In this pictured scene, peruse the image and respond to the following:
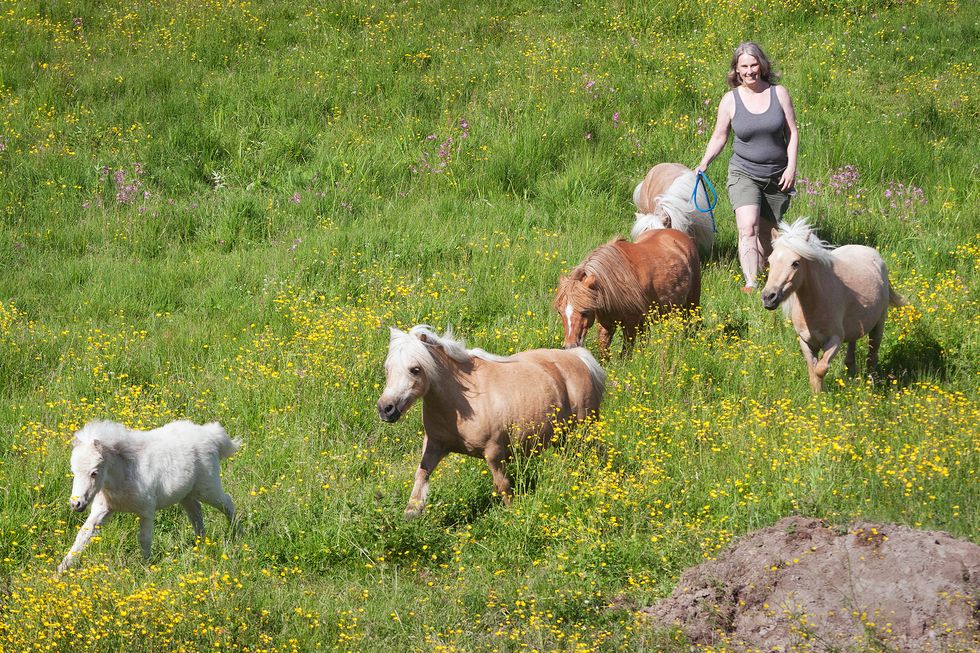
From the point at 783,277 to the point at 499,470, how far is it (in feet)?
9.55

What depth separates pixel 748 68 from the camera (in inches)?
388

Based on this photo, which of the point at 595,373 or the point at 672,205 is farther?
the point at 672,205

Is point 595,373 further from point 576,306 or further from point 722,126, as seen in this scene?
point 722,126

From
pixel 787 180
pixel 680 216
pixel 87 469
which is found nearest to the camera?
pixel 87 469

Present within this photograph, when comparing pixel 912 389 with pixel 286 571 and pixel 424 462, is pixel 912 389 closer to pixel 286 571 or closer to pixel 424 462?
pixel 424 462

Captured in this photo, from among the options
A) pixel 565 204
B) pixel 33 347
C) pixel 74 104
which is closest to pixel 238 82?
pixel 74 104

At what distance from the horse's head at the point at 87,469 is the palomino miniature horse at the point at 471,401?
5.88ft

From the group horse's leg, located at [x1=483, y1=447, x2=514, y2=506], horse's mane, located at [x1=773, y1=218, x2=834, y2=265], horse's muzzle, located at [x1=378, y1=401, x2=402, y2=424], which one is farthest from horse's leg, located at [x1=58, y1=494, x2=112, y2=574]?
horse's mane, located at [x1=773, y1=218, x2=834, y2=265]

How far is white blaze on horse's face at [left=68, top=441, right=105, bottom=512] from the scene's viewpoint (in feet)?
20.1

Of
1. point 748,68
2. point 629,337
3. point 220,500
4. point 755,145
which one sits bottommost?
point 220,500

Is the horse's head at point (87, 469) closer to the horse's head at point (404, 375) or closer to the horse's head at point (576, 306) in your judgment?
the horse's head at point (404, 375)

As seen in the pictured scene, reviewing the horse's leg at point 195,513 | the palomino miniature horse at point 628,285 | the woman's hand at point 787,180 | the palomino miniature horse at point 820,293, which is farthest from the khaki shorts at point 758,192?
the horse's leg at point 195,513

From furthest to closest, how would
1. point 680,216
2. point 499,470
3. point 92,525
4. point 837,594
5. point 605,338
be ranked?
point 680,216
point 605,338
point 499,470
point 92,525
point 837,594

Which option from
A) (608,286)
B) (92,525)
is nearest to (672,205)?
(608,286)
